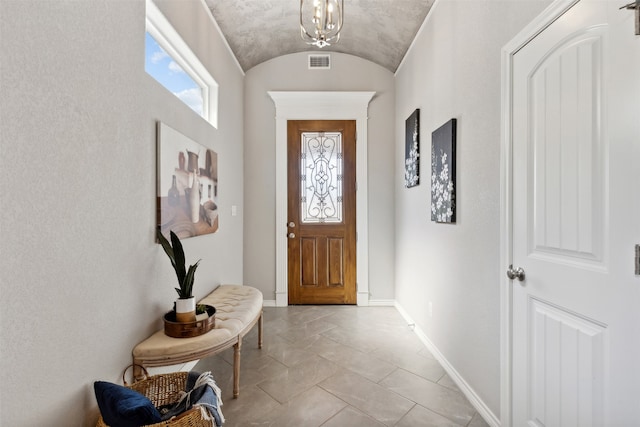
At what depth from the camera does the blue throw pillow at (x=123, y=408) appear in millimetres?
1041

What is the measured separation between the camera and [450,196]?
2092 millimetres

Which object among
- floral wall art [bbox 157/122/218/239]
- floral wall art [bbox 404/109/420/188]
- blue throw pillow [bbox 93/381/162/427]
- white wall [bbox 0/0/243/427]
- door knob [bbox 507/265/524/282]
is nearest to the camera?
white wall [bbox 0/0/243/427]

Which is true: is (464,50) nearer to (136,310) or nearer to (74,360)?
(136,310)

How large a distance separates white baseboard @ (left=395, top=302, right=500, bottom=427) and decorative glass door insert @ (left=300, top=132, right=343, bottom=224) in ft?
5.41

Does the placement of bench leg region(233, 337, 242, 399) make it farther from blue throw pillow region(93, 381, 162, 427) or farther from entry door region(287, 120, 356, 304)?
entry door region(287, 120, 356, 304)

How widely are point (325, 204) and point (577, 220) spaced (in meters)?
2.74

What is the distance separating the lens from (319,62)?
12.2ft

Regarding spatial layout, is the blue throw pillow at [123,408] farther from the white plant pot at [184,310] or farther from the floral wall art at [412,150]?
the floral wall art at [412,150]

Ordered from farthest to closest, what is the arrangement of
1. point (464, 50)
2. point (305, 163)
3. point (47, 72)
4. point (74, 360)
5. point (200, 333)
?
point (305, 163) < point (464, 50) < point (200, 333) < point (74, 360) < point (47, 72)

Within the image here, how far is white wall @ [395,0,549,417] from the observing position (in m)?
1.61

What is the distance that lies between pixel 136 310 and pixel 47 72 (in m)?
1.11

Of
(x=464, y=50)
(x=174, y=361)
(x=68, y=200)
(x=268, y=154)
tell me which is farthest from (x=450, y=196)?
(x=268, y=154)

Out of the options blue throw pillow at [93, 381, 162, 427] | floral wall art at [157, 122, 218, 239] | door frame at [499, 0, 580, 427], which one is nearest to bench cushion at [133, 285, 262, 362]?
blue throw pillow at [93, 381, 162, 427]

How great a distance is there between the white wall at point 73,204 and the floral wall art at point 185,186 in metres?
0.09
